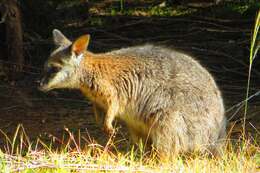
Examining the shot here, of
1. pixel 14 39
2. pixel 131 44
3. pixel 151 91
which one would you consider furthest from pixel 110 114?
pixel 131 44

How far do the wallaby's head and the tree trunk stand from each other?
269 cm

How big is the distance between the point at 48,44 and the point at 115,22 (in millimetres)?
1852

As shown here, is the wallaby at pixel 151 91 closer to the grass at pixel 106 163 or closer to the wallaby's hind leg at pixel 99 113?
the wallaby's hind leg at pixel 99 113

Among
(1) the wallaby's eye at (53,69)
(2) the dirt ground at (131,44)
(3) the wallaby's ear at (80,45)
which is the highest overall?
(3) the wallaby's ear at (80,45)

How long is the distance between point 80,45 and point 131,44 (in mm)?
3922

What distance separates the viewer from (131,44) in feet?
33.9

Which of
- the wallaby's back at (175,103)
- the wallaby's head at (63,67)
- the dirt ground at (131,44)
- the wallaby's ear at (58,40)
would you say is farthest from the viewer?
the dirt ground at (131,44)

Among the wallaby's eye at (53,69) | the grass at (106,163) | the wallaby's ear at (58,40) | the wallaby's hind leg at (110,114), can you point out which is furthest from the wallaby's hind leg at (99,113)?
the grass at (106,163)

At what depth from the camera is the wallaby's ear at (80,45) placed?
6.33m

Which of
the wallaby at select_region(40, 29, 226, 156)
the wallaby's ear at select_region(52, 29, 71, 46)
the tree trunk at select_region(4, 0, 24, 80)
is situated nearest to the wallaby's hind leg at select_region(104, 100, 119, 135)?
the wallaby at select_region(40, 29, 226, 156)

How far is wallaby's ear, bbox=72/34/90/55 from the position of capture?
6329 millimetres

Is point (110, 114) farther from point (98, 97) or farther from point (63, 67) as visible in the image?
point (63, 67)

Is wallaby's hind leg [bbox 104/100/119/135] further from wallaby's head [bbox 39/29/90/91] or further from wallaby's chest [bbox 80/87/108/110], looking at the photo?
wallaby's head [bbox 39/29/90/91]

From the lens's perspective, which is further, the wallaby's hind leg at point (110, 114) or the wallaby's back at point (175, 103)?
the wallaby's hind leg at point (110, 114)
